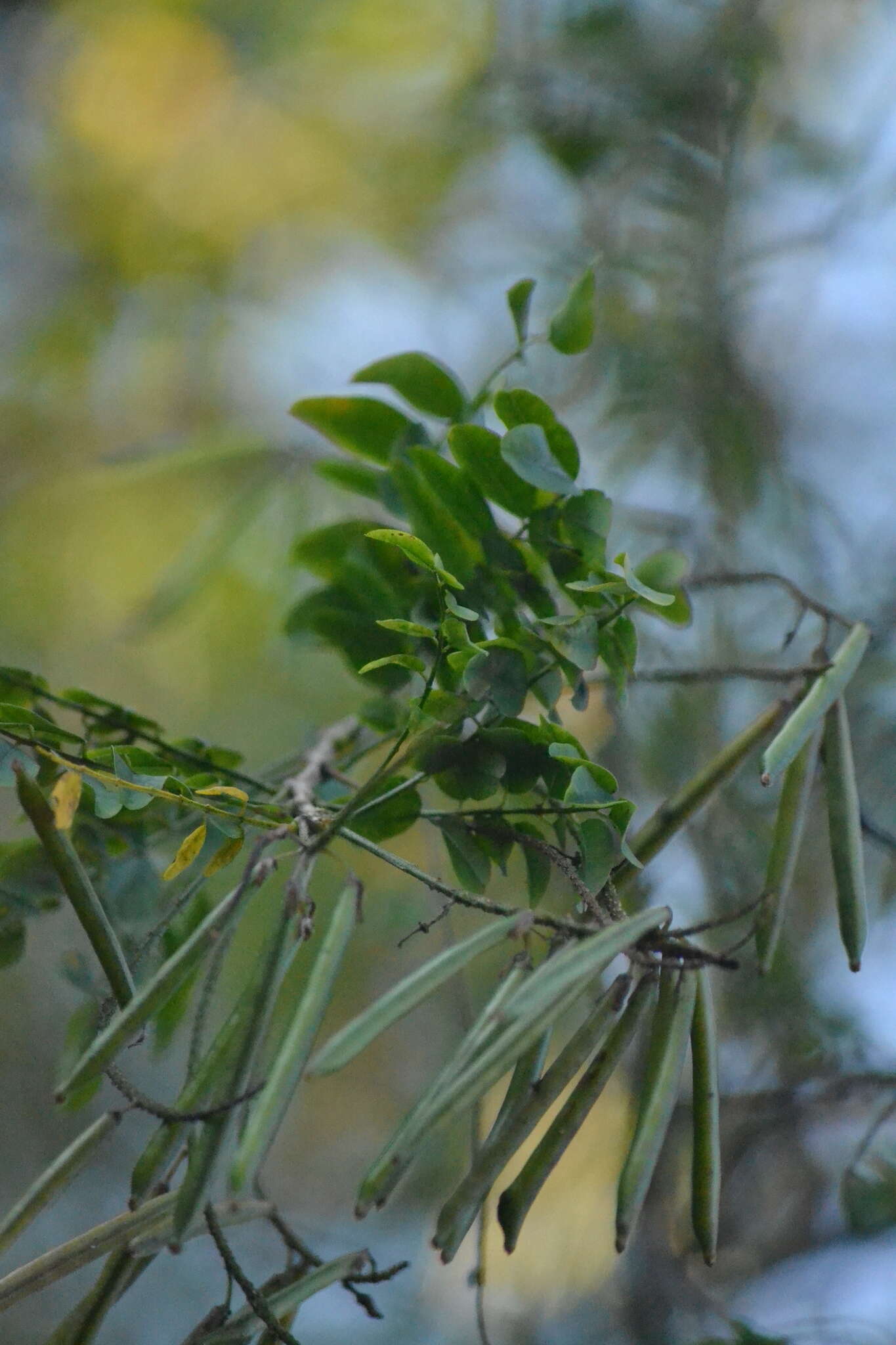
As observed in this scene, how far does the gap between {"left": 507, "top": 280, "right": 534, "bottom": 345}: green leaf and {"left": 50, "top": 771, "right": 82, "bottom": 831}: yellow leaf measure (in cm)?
24

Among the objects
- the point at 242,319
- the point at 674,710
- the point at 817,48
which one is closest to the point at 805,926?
the point at 674,710

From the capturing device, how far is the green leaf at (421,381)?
424 millimetres

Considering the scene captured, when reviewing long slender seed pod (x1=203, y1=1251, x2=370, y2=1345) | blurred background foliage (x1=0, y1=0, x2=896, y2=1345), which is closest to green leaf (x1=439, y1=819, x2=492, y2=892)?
long slender seed pod (x1=203, y1=1251, x2=370, y2=1345)

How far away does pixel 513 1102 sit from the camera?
272 mm

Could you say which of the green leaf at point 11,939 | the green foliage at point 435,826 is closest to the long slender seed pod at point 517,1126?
the green foliage at point 435,826

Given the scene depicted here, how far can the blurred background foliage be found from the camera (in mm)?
777

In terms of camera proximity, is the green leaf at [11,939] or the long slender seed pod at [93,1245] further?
the green leaf at [11,939]

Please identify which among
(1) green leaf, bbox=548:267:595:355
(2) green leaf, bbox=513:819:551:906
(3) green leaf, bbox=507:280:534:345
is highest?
(3) green leaf, bbox=507:280:534:345

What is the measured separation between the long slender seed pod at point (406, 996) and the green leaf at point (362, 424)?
0.23 meters

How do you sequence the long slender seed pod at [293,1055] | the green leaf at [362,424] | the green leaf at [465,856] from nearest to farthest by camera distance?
the long slender seed pod at [293,1055] → the green leaf at [465,856] → the green leaf at [362,424]

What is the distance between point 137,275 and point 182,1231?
4.22 ft

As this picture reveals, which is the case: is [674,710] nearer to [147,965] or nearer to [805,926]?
[805,926]

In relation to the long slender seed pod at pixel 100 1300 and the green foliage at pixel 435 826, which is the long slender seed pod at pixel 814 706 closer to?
the green foliage at pixel 435 826

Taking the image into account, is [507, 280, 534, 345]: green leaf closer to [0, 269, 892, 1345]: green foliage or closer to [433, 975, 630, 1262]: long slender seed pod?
[0, 269, 892, 1345]: green foliage
